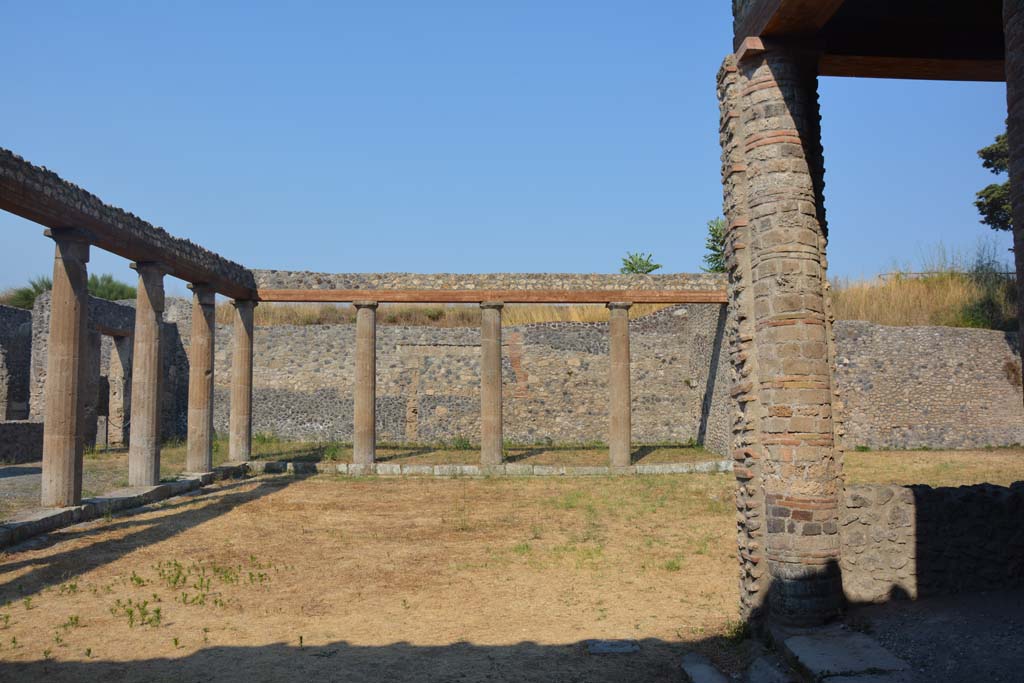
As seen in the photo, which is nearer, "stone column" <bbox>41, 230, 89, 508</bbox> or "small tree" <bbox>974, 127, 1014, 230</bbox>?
"stone column" <bbox>41, 230, 89, 508</bbox>

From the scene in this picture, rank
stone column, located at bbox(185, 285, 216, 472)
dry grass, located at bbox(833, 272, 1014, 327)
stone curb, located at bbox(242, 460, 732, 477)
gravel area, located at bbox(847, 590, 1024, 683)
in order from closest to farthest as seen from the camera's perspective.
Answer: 1. gravel area, located at bbox(847, 590, 1024, 683)
2. stone column, located at bbox(185, 285, 216, 472)
3. stone curb, located at bbox(242, 460, 732, 477)
4. dry grass, located at bbox(833, 272, 1014, 327)

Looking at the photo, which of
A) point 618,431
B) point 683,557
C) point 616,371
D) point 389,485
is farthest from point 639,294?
point 683,557

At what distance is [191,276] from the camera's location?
50.5ft

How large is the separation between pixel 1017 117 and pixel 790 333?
2.54 metres

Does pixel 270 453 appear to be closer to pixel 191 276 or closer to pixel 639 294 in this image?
pixel 191 276

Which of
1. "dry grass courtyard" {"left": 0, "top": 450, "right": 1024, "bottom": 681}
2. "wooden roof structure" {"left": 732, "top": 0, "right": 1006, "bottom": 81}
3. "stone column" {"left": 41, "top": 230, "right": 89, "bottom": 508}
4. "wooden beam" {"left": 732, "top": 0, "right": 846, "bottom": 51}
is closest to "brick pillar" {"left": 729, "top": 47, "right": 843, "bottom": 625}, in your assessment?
"wooden beam" {"left": 732, "top": 0, "right": 846, "bottom": 51}

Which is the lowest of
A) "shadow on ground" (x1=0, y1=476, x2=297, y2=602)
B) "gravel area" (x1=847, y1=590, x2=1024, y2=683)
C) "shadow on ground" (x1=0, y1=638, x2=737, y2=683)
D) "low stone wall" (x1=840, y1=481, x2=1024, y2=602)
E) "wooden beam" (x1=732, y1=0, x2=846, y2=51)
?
"shadow on ground" (x1=0, y1=638, x2=737, y2=683)

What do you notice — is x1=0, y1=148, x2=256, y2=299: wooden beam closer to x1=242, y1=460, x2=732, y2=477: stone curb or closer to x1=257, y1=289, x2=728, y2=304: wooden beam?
x1=257, y1=289, x2=728, y2=304: wooden beam

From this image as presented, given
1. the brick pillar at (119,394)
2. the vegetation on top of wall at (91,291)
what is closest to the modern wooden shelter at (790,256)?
the brick pillar at (119,394)

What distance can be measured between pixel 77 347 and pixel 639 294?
11386 mm

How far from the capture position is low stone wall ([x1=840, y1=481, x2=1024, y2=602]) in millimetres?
6004

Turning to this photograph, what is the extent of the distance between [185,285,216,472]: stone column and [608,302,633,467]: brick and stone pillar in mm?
8641

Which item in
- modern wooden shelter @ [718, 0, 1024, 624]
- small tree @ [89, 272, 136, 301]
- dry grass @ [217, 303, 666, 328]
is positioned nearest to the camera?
modern wooden shelter @ [718, 0, 1024, 624]

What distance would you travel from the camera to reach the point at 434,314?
28688mm
